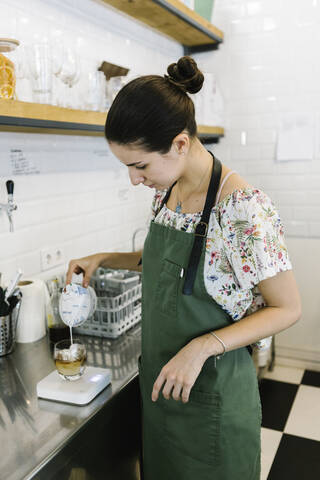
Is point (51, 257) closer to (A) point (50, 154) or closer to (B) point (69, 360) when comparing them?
(A) point (50, 154)

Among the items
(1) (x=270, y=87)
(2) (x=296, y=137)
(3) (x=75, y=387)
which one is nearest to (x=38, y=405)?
(3) (x=75, y=387)

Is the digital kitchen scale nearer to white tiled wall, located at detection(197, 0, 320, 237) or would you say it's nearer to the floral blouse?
the floral blouse

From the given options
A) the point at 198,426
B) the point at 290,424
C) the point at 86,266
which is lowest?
the point at 290,424

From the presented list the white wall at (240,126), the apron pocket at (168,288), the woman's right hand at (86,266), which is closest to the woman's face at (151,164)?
the apron pocket at (168,288)

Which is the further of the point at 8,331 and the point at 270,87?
the point at 270,87

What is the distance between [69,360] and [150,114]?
80 cm

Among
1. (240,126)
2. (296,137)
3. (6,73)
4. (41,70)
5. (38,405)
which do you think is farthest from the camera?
(240,126)

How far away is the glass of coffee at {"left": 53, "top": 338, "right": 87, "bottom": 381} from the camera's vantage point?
150cm

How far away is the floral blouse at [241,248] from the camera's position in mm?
1250

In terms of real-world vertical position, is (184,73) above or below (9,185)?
above

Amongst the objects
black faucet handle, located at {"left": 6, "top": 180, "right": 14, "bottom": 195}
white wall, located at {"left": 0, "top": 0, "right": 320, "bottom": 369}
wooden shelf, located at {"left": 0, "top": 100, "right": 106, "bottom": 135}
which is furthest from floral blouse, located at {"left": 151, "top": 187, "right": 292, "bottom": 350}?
white wall, located at {"left": 0, "top": 0, "right": 320, "bottom": 369}

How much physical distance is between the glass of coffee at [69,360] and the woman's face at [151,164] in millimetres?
574

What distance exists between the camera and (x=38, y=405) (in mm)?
1455

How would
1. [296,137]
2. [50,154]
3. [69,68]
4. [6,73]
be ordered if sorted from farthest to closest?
[296,137]
[50,154]
[69,68]
[6,73]
